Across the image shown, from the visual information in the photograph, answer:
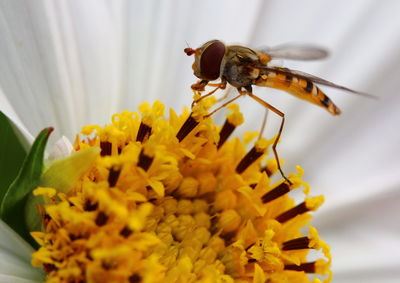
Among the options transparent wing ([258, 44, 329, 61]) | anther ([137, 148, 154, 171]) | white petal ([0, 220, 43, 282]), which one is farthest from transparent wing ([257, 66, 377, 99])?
white petal ([0, 220, 43, 282])

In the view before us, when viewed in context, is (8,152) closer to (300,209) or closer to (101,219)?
(101,219)

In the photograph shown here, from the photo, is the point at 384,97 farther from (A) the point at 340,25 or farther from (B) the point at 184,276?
(B) the point at 184,276

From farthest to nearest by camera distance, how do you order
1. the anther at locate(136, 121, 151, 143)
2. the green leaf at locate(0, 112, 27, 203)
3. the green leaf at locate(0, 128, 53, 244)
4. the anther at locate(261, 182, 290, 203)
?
1. the anther at locate(261, 182, 290, 203)
2. the anther at locate(136, 121, 151, 143)
3. the green leaf at locate(0, 112, 27, 203)
4. the green leaf at locate(0, 128, 53, 244)

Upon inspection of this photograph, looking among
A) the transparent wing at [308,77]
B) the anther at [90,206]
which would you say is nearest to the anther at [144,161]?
the anther at [90,206]

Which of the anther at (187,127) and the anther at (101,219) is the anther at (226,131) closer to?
the anther at (187,127)

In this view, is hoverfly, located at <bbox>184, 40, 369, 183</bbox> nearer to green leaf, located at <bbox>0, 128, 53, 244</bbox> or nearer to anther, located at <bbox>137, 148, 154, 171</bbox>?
anther, located at <bbox>137, 148, 154, 171</bbox>

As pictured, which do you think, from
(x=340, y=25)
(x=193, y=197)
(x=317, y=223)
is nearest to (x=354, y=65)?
(x=340, y=25)
